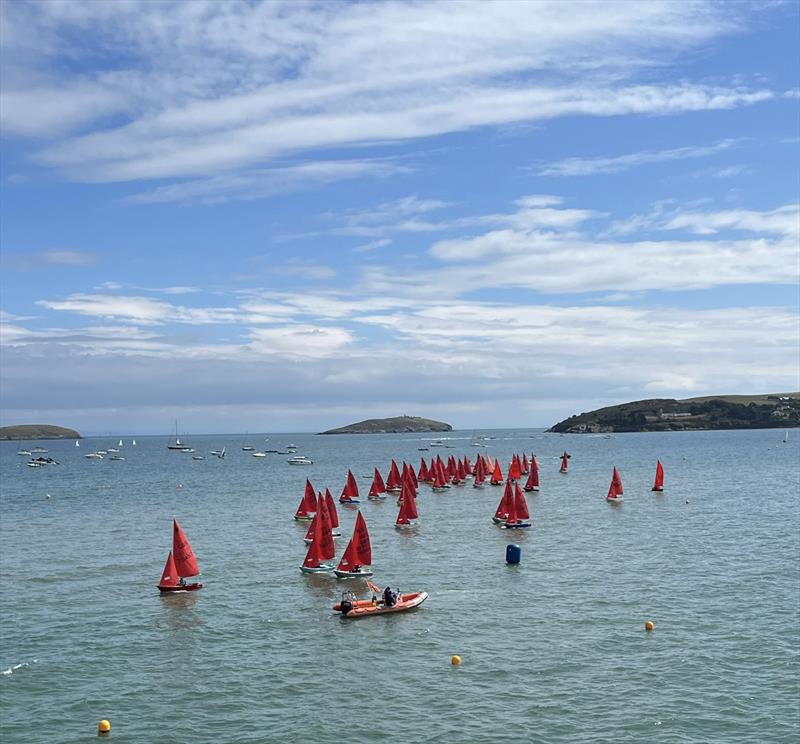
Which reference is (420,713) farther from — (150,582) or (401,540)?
(401,540)

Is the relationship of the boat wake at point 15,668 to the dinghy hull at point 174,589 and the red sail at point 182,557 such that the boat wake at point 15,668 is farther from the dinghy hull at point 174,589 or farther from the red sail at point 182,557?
the red sail at point 182,557

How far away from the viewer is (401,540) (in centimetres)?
5978

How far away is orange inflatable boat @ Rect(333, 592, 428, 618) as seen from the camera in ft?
122

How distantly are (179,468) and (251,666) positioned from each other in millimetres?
146403

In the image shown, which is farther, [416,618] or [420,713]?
[416,618]

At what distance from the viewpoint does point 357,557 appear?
45.6 m

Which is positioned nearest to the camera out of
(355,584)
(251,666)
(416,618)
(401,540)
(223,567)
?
(251,666)

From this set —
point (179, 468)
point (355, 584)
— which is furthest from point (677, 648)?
point (179, 468)

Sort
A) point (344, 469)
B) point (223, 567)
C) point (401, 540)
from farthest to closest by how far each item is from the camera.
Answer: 1. point (344, 469)
2. point (401, 540)
3. point (223, 567)

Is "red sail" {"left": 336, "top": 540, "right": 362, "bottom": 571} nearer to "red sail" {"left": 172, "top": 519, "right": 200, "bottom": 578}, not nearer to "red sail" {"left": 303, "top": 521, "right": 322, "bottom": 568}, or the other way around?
"red sail" {"left": 303, "top": 521, "right": 322, "bottom": 568}

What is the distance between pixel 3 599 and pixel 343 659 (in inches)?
800

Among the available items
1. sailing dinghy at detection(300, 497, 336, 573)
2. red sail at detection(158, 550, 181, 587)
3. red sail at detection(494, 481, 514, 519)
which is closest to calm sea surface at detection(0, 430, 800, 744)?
red sail at detection(158, 550, 181, 587)

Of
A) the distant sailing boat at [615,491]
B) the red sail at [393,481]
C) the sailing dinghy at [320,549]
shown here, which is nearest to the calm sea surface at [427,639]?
the sailing dinghy at [320,549]

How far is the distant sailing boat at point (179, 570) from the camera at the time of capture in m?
42.5
